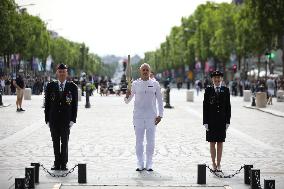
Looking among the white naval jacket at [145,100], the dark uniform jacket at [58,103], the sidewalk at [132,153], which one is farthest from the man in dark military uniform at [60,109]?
the white naval jacket at [145,100]

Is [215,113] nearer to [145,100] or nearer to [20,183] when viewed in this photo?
[145,100]

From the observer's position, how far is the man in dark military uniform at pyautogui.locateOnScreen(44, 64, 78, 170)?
11.0m

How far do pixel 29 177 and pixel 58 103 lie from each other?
2326 millimetres

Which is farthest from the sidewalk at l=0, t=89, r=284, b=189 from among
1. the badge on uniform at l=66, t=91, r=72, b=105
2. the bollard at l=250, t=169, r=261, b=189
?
the badge on uniform at l=66, t=91, r=72, b=105

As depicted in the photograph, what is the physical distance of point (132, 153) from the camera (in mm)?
13820

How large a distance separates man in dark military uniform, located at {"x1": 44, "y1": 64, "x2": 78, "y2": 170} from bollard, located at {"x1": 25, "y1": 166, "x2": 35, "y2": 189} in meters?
2.06

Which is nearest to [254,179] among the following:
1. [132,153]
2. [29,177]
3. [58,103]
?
[29,177]

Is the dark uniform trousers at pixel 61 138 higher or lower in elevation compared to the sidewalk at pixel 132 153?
higher

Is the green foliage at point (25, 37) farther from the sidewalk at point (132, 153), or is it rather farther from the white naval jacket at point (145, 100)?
the white naval jacket at point (145, 100)

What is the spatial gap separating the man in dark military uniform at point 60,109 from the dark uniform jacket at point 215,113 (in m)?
2.03

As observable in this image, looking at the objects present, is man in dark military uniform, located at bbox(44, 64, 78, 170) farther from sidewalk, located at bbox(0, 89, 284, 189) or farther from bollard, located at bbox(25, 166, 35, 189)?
bollard, located at bbox(25, 166, 35, 189)

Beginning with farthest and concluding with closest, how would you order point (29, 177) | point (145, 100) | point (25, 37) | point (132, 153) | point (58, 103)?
point (25, 37) < point (132, 153) < point (58, 103) < point (145, 100) < point (29, 177)

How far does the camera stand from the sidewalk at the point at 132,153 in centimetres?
1001

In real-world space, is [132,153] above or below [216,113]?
below
